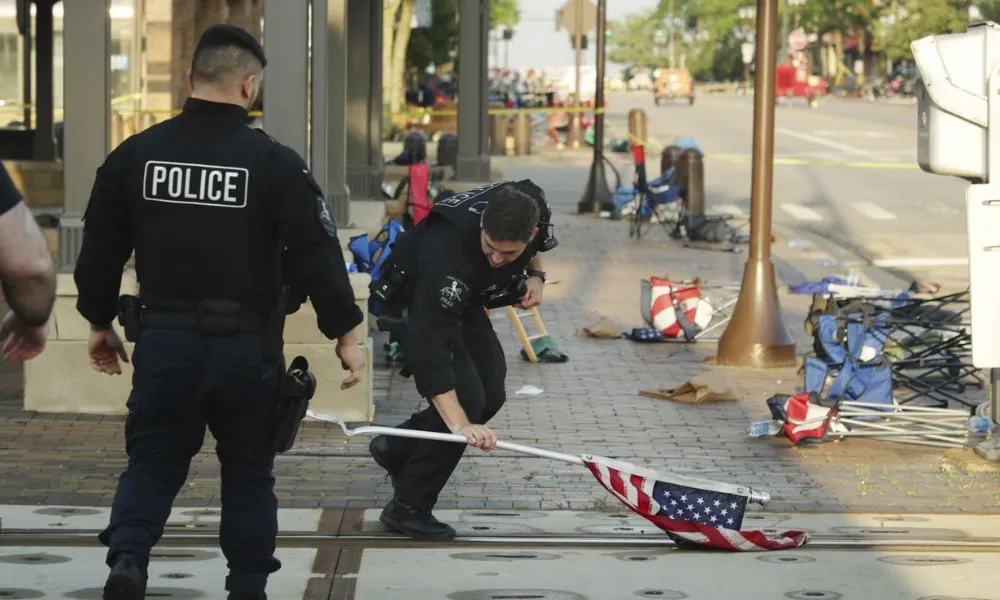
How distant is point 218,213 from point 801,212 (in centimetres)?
1922

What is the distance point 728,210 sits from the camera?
23.5 meters

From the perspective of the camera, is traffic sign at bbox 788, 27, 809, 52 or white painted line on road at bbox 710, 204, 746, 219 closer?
white painted line on road at bbox 710, 204, 746, 219

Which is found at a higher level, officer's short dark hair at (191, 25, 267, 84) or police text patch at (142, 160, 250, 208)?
officer's short dark hair at (191, 25, 267, 84)

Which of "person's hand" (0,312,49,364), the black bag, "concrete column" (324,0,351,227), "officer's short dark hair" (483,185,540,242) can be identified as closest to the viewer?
"person's hand" (0,312,49,364)

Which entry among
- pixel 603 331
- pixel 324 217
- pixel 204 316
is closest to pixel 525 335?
pixel 603 331

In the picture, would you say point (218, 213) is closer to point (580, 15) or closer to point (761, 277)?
point (761, 277)

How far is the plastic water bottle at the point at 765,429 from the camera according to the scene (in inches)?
324

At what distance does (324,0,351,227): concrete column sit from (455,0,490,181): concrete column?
13.1 feet

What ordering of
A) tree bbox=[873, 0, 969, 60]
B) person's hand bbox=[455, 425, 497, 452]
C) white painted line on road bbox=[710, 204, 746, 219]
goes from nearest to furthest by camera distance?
person's hand bbox=[455, 425, 497, 452], white painted line on road bbox=[710, 204, 746, 219], tree bbox=[873, 0, 969, 60]

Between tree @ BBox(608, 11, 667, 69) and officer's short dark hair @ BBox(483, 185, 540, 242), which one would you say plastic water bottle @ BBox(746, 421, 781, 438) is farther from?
tree @ BBox(608, 11, 667, 69)

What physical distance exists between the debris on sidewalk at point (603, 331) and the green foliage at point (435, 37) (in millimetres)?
35667

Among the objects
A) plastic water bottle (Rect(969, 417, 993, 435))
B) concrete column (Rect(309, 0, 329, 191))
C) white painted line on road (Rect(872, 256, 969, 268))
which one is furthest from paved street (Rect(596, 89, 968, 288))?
plastic water bottle (Rect(969, 417, 993, 435))

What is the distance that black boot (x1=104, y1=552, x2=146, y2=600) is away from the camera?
15.4 ft

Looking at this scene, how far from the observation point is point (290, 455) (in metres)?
7.84
